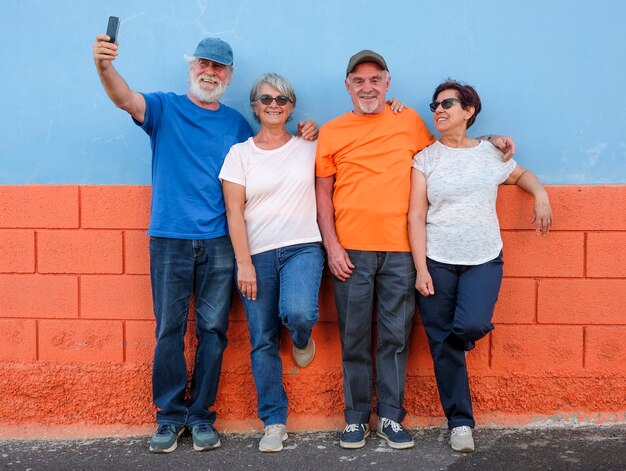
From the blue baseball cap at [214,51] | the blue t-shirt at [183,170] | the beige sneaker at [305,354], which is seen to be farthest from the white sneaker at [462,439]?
the blue baseball cap at [214,51]

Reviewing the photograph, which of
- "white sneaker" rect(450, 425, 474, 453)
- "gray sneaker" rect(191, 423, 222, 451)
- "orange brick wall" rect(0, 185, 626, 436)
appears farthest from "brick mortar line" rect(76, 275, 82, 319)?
"white sneaker" rect(450, 425, 474, 453)

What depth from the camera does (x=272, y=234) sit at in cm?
346

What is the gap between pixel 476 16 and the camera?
12.0ft

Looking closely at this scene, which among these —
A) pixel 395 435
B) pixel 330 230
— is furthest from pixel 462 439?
pixel 330 230

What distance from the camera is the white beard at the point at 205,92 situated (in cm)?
350

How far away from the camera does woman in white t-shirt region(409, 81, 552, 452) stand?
3.33 m

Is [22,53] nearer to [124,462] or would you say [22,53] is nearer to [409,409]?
[124,462]

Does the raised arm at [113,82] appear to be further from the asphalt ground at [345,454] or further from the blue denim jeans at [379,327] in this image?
the asphalt ground at [345,454]

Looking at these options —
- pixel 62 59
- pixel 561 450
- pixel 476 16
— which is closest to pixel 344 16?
pixel 476 16

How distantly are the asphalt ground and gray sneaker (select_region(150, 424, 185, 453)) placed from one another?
0.11 feet

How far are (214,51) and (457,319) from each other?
6.16ft

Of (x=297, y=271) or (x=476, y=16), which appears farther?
(x=476, y=16)

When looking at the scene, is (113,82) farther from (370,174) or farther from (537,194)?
(537,194)

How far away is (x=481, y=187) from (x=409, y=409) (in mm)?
1354
